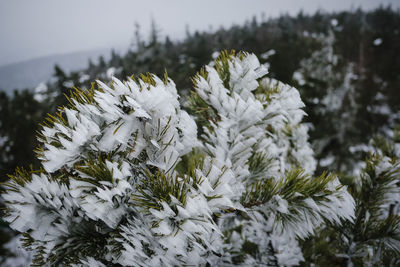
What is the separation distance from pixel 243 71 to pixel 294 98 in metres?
0.29

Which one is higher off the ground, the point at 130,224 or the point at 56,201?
the point at 56,201

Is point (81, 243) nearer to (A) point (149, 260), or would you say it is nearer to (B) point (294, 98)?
(A) point (149, 260)

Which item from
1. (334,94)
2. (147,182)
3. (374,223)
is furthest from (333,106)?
(147,182)

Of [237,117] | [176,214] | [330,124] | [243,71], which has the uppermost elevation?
[243,71]

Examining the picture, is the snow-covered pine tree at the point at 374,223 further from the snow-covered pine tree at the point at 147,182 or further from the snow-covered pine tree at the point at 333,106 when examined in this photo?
A: the snow-covered pine tree at the point at 333,106

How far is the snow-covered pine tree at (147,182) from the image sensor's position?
0.69 metres

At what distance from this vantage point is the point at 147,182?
787 millimetres

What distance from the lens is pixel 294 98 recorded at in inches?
42.6

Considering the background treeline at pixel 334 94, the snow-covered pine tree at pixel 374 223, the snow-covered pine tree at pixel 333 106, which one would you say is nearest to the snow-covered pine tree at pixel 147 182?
the snow-covered pine tree at pixel 374 223

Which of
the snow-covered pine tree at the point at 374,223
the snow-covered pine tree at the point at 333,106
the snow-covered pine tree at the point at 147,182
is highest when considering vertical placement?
the snow-covered pine tree at the point at 147,182

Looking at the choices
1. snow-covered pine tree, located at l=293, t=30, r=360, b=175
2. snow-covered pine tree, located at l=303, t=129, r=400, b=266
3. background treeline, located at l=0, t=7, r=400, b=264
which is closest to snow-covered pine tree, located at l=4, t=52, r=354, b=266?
snow-covered pine tree, located at l=303, t=129, r=400, b=266

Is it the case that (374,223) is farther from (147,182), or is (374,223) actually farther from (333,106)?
(333,106)

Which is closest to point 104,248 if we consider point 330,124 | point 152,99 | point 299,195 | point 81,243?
point 81,243

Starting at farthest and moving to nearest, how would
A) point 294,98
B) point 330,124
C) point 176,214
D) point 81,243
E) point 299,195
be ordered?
1. point 330,124
2. point 294,98
3. point 299,195
4. point 81,243
5. point 176,214
